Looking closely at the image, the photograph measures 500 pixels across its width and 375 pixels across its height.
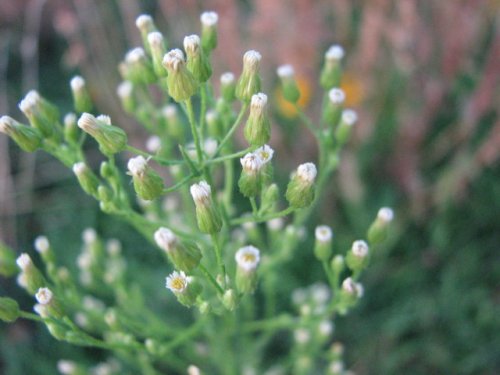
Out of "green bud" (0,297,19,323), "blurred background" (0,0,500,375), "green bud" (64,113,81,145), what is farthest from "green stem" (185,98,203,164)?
"blurred background" (0,0,500,375)

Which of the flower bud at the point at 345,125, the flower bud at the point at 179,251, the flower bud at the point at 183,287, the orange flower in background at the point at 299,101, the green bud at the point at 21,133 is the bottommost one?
the flower bud at the point at 183,287

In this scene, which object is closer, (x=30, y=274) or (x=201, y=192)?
(x=201, y=192)

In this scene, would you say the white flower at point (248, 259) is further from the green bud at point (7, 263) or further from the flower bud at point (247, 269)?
the green bud at point (7, 263)

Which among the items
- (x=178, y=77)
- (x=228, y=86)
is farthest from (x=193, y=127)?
(x=228, y=86)

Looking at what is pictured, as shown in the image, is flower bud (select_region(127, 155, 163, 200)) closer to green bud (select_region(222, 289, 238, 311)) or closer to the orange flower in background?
green bud (select_region(222, 289, 238, 311))

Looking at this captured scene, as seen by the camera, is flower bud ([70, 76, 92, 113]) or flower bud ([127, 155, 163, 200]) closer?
flower bud ([127, 155, 163, 200])

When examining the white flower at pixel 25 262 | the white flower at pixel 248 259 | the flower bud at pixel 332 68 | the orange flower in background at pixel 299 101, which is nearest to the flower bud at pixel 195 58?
the white flower at pixel 248 259

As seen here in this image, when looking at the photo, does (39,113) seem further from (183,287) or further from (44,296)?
(183,287)
